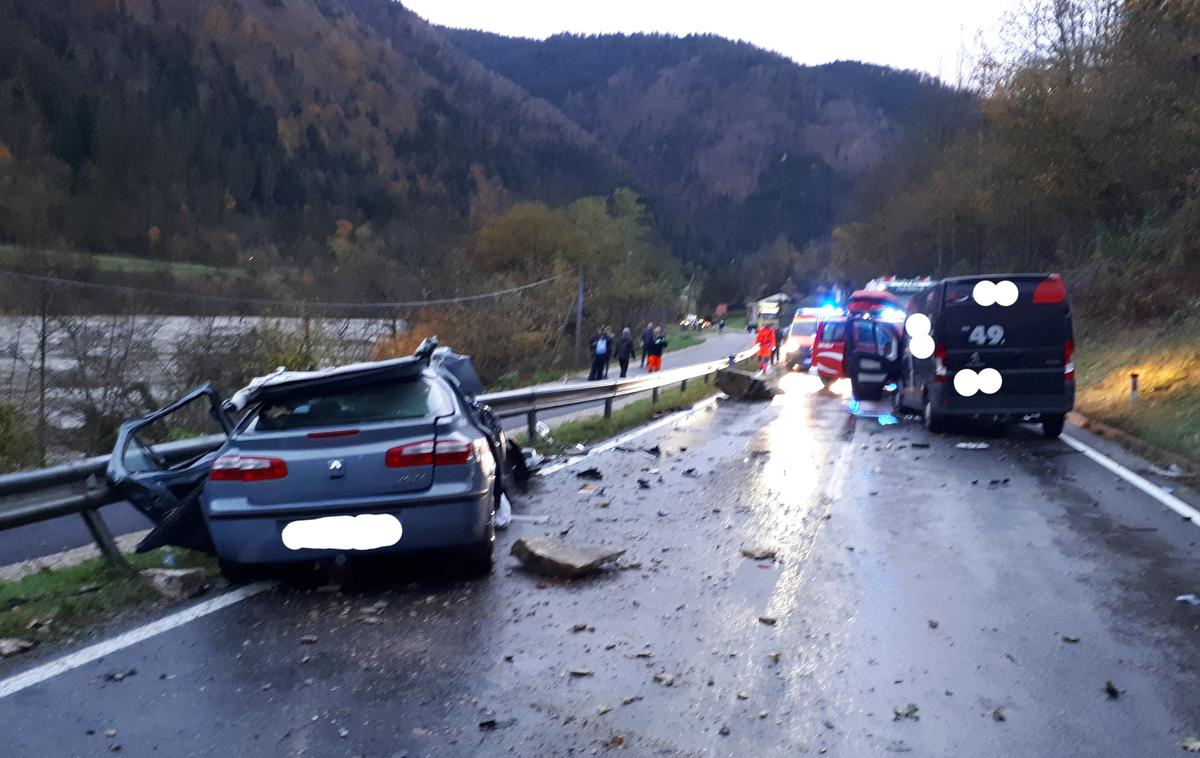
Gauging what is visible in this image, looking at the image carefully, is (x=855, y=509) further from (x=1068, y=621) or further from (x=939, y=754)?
(x=939, y=754)

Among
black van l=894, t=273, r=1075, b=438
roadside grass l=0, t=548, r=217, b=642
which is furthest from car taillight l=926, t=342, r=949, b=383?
roadside grass l=0, t=548, r=217, b=642

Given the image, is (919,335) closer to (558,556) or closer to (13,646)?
(558,556)

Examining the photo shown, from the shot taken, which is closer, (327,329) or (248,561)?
(248,561)

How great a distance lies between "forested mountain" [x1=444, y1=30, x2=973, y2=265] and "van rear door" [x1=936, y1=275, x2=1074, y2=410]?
99292 millimetres

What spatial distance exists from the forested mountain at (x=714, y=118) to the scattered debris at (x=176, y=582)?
Answer: 10953 cm

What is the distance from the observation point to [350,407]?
701cm

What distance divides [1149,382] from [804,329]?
15.6 metres

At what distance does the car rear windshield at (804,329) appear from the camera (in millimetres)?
34250

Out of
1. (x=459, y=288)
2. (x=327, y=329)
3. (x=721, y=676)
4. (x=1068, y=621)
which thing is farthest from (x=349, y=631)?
(x=459, y=288)

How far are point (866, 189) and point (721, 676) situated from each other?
2750 inches

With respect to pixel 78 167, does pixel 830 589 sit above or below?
below

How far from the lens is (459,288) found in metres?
40.8

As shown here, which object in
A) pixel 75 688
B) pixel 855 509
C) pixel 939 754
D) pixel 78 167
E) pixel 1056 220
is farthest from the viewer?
pixel 78 167

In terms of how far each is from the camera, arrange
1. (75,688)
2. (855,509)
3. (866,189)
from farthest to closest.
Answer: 1. (866,189)
2. (855,509)
3. (75,688)
